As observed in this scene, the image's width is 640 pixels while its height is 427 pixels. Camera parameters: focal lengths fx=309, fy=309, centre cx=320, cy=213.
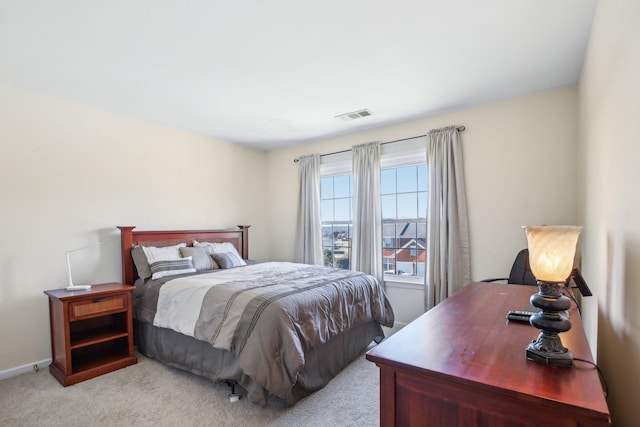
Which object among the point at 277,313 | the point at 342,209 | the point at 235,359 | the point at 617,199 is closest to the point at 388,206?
the point at 342,209

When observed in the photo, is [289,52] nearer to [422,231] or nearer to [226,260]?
[226,260]

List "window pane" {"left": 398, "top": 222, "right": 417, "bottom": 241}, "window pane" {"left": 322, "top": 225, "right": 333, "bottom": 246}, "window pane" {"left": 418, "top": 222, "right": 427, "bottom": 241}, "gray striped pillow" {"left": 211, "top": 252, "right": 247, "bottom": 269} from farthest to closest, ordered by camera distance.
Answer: "window pane" {"left": 322, "top": 225, "right": 333, "bottom": 246}, "window pane" {"left": 398, "top": 222, "right": 417, "bottom": 241}, "window pane" {"left": 418, "top": 222, "right": 427, "bottom": 241}, "gray striped pillow" {"left": 211, "top": 252, "right": 247, "bottom": 269}

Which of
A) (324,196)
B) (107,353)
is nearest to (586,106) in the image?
(324,196)

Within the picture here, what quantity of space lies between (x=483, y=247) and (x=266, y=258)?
3.31 m

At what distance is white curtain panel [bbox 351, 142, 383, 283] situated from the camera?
4.04 m

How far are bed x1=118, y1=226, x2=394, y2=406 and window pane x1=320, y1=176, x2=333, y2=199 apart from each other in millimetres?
1489

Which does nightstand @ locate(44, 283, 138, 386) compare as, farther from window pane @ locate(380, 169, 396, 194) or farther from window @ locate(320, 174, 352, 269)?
window pane @ locate(380, 169, 396, 194)

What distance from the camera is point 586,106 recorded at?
2.36 meters

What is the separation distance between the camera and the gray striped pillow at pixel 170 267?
3.23 metres

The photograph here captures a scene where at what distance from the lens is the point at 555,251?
3.57 ft

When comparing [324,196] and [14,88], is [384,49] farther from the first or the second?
[14,88]

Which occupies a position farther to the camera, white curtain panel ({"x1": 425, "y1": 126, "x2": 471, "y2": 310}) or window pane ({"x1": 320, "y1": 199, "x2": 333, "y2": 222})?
window pane ({"x1": 320, "y1": 199, "x2": 333, "y2": 222})

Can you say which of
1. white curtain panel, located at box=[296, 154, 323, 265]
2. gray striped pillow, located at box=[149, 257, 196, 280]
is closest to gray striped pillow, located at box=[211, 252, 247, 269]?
gray striped pillow, located at box=[149, 257, 196, 280]

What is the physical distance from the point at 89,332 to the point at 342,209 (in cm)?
327
